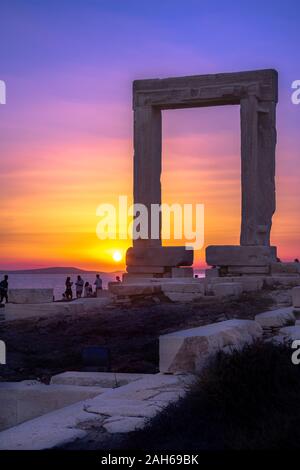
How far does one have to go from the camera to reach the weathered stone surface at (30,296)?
64.0 feet

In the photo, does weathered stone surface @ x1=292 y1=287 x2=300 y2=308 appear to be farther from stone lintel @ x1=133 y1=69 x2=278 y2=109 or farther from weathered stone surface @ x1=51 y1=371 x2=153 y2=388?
stone lintel @ x1=133 y1=69 x2=278 y2=109

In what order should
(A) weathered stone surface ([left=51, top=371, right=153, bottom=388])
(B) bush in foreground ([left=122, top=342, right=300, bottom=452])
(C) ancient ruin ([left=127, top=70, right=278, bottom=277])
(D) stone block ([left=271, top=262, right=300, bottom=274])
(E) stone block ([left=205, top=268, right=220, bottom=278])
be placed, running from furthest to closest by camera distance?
(E) stone block ([left=205, top=268, right=220, bottom=278]), (C) ancient ruin ([left=127, top=70, right=278, bottom=277]), (D) stone block ([left=271, top=262, right=300, bottom=274]), (A) weathered stone surface ([left=51, top=371, right=153, bottom=388]), (B) bush in foreground ([left=122, top=342, right=300, bottom=452])

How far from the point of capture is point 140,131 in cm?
2734

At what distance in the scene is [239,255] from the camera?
2602cm

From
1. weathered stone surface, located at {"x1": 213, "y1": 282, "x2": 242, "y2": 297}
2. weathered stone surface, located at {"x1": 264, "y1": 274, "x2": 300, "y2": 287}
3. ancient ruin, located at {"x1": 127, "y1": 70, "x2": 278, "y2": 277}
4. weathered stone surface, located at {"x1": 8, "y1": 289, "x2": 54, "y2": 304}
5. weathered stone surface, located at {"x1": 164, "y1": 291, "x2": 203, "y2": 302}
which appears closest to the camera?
weathered stone surface, located at {"x1": 8, "y1": 289, "x2": 54, "y2": 304}

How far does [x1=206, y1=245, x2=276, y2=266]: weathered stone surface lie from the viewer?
25.7 meters

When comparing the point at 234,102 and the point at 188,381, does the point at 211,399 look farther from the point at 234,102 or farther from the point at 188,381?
the point at 234,102

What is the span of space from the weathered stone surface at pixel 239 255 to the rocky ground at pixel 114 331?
4271 mm

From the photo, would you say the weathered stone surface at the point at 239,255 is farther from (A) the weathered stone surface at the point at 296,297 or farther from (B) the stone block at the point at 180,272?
(A) the weathered stone surface at the point at 296,297

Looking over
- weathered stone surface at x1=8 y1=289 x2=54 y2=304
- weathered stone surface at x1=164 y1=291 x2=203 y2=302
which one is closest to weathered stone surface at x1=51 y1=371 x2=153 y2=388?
weathered stone surface at x1=8 y1=289 x2=54 y2=304

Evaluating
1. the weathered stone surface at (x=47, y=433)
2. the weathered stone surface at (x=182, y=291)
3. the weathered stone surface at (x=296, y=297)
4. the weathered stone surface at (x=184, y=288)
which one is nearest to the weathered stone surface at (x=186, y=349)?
the weathered stone surface at (x=47, y=433)

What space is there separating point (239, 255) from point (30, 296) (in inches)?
337
